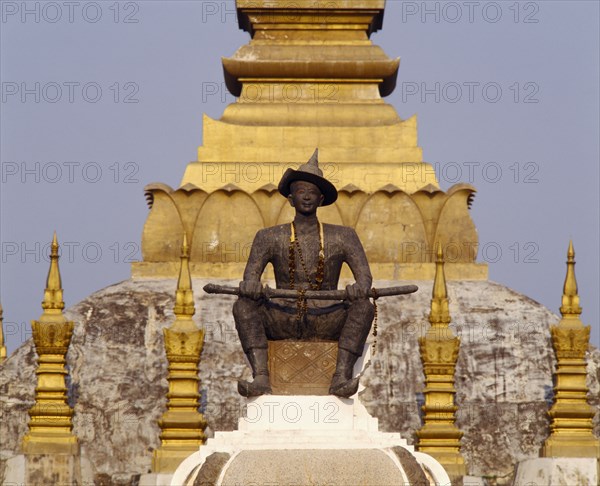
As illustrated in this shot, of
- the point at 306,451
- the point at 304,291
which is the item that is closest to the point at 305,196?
the point at 304,291

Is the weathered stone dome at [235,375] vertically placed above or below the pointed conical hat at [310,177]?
below

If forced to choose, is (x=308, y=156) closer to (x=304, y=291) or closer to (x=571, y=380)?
(x=571, y=380)

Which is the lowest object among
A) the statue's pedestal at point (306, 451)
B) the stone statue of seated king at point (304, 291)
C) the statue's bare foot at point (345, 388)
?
the statue's pedestal at point (306, 451)

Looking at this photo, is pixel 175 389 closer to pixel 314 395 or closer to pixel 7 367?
pixel 7 367

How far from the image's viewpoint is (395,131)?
104ft

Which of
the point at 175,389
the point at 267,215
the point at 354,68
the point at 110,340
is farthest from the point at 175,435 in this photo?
the point at 354,68

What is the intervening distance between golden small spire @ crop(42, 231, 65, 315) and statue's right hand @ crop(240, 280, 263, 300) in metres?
8.81

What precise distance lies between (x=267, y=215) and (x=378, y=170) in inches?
61.7

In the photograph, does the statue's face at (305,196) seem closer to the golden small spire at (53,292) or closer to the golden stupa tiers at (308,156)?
the golden small spire at (53,292)

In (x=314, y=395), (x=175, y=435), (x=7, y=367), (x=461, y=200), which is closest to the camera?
(x=314, y=395)

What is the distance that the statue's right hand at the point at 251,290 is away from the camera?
726 inches

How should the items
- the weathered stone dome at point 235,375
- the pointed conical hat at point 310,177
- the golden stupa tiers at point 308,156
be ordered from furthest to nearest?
the golden stupa tiers at point 308,156, the weathered stone dome at point 235,375, the pointed conical hat at point 310,177

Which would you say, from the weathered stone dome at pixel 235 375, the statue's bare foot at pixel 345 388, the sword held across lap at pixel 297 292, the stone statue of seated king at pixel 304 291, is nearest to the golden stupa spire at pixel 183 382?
the weathered stone dome at pixel 235 375

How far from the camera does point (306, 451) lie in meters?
17.6
